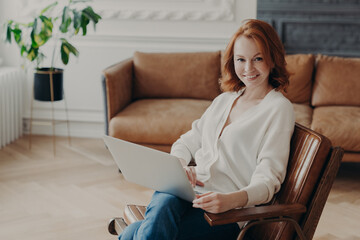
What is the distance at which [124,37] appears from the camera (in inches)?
181

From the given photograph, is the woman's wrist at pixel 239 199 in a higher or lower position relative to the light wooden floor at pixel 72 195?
higher

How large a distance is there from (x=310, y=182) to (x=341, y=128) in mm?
1775

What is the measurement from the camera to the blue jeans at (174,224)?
173cm

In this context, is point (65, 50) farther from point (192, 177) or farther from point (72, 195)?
point (192, 177)

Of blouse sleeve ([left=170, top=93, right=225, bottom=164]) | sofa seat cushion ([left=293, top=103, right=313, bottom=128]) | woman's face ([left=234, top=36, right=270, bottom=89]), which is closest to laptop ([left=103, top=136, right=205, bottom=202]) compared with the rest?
blouse sleeve ([left=170, top=93, right=225, bottom=164])

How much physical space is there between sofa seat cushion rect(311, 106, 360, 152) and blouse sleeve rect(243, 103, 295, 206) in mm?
1663

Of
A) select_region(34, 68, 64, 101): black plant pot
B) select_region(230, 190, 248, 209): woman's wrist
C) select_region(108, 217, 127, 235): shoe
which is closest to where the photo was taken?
select_region(230, 190, 248, 209): woman's wrist

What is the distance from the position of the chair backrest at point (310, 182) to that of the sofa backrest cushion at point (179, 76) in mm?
2346

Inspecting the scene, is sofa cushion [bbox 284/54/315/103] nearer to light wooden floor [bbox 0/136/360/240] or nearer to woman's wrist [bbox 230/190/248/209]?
light wooden floor [bbox 0/136/360/240]

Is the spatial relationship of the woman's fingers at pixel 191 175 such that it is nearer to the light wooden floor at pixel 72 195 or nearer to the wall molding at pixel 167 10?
the light wooden floor at pixel 72 195

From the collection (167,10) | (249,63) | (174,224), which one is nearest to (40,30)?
(167,10)

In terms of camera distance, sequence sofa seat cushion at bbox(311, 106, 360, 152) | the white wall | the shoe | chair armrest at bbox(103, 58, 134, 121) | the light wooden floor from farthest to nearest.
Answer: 1. the white wall
2. chair armrest at bbox(103, 58, 134, 121)
3. sofa seat cushion at bbox(311, 106, 360, 152)
4. the light wooden floor
5. the shoe

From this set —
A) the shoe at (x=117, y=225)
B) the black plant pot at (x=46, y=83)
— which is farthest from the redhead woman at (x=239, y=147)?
the black plant pot at (x=46, y=83)

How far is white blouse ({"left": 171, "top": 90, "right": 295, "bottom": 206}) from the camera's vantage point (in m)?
1.83
